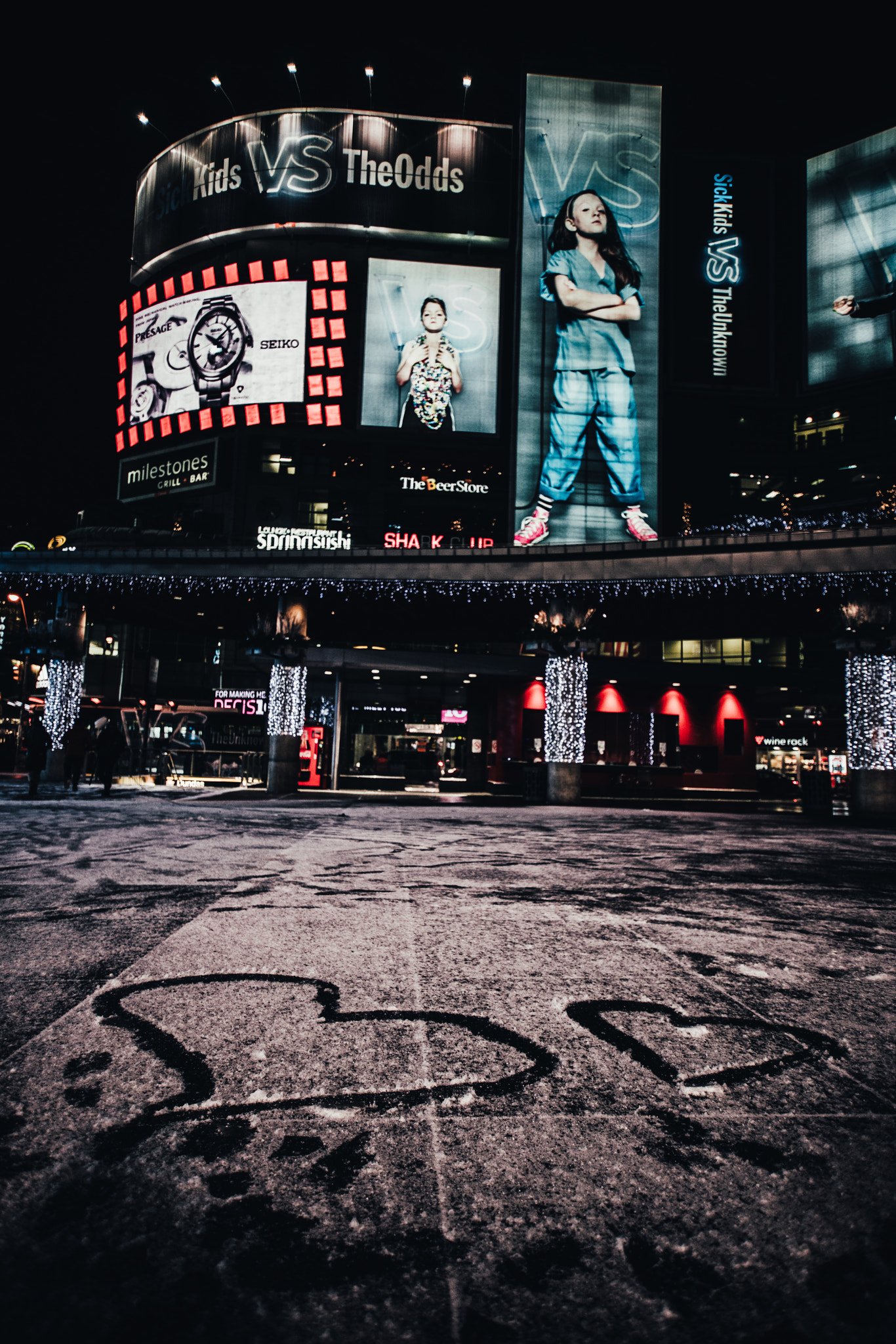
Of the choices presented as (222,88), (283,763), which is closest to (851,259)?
(283,763)

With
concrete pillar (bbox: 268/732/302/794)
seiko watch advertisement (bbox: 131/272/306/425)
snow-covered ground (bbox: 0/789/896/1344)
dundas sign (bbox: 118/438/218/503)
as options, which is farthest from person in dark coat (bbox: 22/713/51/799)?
dundas sign (bbox: 118/438/218/503)

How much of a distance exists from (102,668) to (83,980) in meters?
51.9

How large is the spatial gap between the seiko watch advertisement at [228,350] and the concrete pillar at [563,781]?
25113 millimetres

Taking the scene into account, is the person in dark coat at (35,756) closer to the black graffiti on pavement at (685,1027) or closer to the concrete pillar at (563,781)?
the concrete pillar at (563,781)

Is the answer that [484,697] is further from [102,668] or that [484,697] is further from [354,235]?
A: [102,668]

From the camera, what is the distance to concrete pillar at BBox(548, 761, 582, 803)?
21.6 m

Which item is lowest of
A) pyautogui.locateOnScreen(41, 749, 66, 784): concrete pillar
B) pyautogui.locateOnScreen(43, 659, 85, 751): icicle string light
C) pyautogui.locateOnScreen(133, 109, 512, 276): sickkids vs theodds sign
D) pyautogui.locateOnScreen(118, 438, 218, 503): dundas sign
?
pyautogui.locateOnScreen(41, 749, 66, 784): concrete pillar

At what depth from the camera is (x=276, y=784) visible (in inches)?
877

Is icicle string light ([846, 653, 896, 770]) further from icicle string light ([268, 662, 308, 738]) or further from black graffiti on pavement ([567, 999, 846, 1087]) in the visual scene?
black graffiti on pavement ([567, 999, 846, 1087])

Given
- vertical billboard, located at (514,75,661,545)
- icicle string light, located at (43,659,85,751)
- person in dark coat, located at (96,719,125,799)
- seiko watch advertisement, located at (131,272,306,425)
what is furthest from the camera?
seiko watch advertisement, located at (131,272,306,425)

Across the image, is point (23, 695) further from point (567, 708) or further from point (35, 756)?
point (567, 708)

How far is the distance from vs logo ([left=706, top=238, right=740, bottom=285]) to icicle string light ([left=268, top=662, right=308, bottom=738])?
27840 millimetres

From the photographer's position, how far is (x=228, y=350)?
37.3 m

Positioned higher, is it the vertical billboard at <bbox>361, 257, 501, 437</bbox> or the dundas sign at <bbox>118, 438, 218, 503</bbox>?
the vertical billboard at <bbox>361, 257, 501, 437</bbox>
